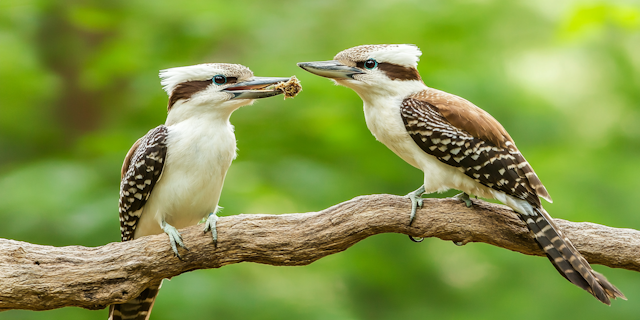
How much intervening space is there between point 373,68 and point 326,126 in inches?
67.1

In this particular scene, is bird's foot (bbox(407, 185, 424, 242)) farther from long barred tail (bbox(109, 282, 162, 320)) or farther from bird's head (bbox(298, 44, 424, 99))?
long barred tail (bbox(109, 282, 162, 320))

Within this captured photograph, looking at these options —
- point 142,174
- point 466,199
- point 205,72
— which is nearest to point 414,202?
point 466,199

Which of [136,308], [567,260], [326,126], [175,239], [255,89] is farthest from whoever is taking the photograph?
[326,126]

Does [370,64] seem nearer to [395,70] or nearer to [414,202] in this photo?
[395,70]

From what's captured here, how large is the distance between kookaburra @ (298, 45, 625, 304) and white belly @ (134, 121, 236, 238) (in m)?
0.83

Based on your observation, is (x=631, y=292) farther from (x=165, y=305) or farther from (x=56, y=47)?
(x=56, y=47)

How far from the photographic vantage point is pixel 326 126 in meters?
5.60

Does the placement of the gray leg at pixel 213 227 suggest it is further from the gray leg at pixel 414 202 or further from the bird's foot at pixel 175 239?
the gray leg at pixel 414 202

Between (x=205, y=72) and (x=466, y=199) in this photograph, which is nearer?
(x=205, y=72)

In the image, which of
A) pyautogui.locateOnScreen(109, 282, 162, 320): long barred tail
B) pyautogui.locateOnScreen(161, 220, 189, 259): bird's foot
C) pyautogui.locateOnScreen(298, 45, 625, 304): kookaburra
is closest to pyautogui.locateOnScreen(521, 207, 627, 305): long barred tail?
pyautogui.locateOnScreen(298, 45, 625, 304): kookaburra

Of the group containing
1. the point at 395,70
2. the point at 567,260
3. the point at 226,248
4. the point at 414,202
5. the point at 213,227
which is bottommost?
the point at 567,260

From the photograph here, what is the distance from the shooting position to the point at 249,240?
3.76m

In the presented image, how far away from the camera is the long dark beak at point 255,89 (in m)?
3.80

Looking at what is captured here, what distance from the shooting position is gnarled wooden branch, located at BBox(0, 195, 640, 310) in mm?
3650
